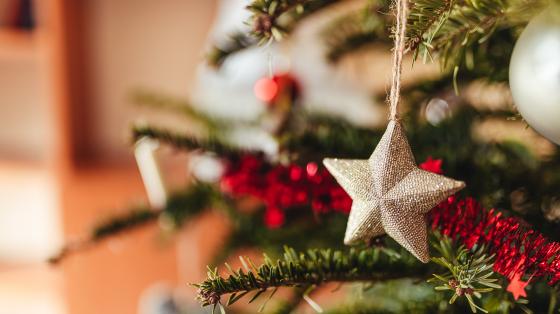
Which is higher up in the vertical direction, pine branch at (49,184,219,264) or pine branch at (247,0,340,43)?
pine branch at (247,0,340,43)

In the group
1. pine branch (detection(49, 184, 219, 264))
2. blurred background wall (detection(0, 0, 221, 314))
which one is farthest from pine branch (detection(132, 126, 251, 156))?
blurred background wall (detection(0, 0, 221, 314))

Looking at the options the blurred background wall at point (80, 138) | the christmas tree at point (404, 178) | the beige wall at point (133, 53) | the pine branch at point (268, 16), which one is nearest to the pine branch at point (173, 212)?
the christmas tree at point (404, 178)

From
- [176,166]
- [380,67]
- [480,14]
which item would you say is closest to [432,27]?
[480,14]

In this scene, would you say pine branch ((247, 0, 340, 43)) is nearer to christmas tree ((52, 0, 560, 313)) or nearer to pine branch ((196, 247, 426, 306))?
christmas tree ((52, 0, 560, 313))

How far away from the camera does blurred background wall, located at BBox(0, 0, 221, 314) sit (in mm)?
992

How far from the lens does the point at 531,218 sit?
0.31 metres

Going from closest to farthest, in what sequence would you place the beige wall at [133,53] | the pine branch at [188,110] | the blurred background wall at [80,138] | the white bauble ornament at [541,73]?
the white bauble ornament at [541,73] < the pine branch at [188,110] < the blurred background wall at [80,138] < the beige wall at [133,53]

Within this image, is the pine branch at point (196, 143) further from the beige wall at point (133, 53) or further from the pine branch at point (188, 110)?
the beige wall at point (133, 53)

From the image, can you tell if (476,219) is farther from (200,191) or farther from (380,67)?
(380,67)

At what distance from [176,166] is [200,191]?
3.64 feet

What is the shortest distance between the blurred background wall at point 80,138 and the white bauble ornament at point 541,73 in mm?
755

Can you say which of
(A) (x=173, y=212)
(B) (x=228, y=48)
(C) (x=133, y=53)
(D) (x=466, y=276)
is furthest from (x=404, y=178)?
(C) (x=133, y=53)

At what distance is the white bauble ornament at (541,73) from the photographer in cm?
22

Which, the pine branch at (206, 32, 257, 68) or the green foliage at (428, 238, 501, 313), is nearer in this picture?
the green foliage at (428, 238, 501, 313)
